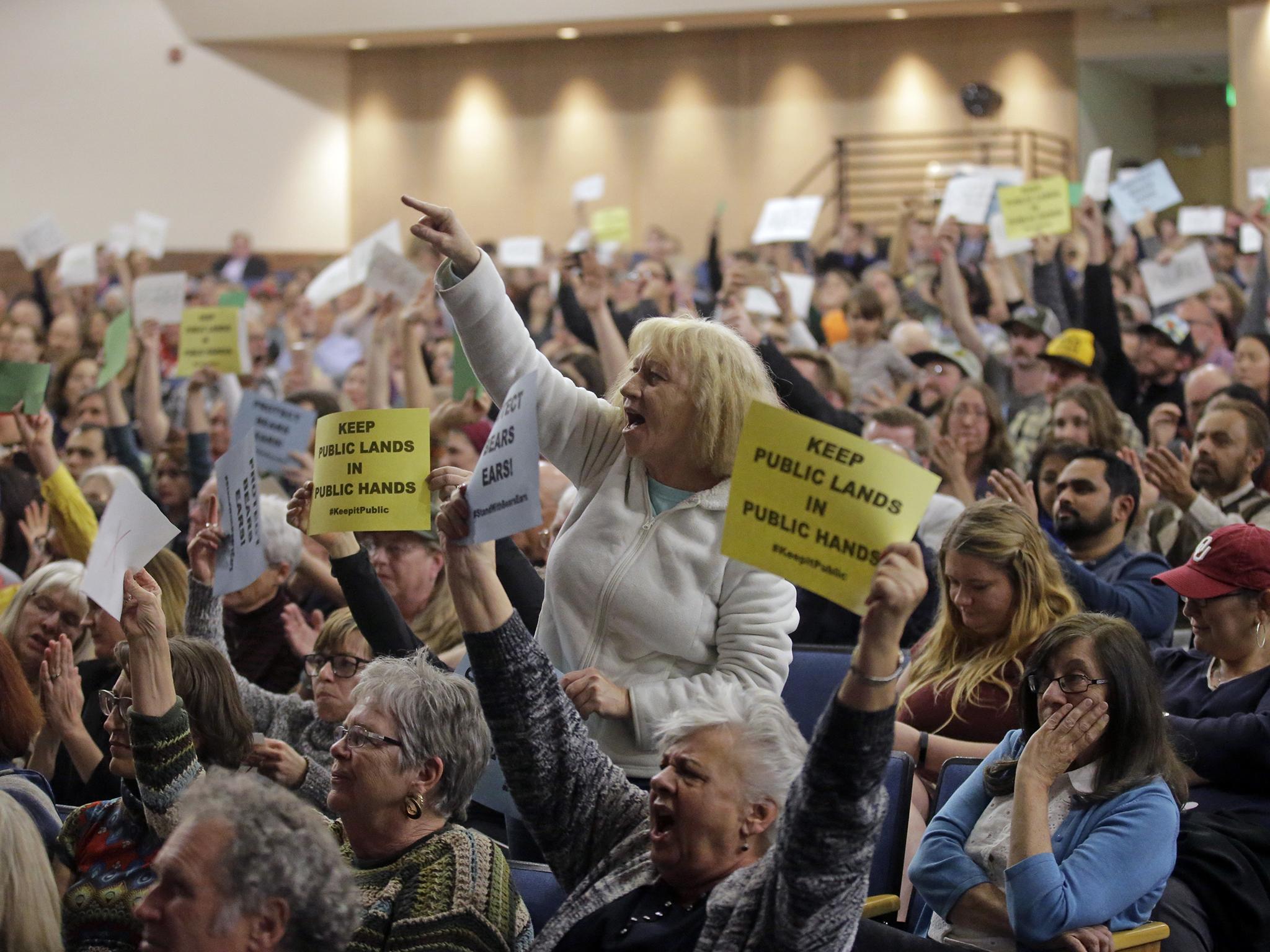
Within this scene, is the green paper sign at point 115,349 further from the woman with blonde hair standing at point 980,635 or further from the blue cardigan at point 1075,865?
the blue cardigan at point 1075,865

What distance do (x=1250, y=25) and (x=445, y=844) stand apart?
1370 cm

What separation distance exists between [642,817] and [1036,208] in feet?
17.2

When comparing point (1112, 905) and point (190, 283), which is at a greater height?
point (190, 283)

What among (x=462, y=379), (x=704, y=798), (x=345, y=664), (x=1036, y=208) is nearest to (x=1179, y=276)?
(x=1036, y=208)

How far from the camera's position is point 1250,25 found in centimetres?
1377

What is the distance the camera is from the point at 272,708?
323cm

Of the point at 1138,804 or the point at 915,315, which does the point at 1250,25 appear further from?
the point at 1138,804

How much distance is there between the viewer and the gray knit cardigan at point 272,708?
3.10 m

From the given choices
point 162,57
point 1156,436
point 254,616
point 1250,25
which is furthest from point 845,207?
point 254,616

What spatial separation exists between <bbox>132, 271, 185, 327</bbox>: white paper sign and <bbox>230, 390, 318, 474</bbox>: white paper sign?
9.34ft

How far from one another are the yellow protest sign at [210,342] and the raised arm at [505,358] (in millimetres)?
2956

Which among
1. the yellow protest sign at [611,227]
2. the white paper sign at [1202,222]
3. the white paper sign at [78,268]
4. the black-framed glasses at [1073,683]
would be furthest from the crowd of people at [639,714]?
the white paper sign at [1202,222]

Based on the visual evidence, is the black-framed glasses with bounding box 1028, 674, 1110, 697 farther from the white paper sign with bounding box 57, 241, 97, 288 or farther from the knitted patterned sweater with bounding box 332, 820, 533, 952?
the white paper sign with bounding box 57, 241, 97, 288

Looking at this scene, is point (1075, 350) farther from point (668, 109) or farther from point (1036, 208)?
point (668, 109)
